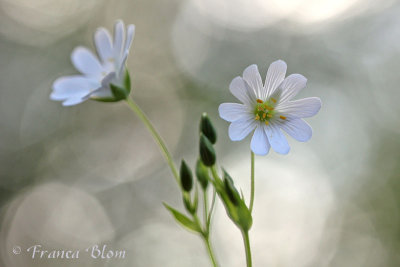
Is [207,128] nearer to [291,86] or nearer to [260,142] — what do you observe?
[260,142]

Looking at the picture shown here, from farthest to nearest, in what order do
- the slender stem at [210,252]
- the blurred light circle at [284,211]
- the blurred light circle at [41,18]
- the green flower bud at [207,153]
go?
the blurred light circle at [41,18] < the blurred light circle at [284,211] < the green flower bud at [207,153] < the slender stem at [210,252]

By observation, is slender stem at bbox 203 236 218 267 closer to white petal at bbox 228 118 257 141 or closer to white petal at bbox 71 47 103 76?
white petal at bbox 228 118 257 141

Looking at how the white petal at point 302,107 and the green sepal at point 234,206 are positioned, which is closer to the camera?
the green sepal at point 234,206

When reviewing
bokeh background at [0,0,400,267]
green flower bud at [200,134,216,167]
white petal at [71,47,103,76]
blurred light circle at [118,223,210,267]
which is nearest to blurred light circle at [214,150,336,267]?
bokeh background at [0,0,400,267]

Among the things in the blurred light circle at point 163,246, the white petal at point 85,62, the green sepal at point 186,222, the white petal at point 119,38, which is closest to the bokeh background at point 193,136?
the blurred light circle at point 163,246

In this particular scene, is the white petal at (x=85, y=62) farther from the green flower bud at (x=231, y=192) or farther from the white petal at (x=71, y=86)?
the green flower bud at (x=231, y=192)

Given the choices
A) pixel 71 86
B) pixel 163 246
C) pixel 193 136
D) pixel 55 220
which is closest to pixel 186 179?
pixel 71 86

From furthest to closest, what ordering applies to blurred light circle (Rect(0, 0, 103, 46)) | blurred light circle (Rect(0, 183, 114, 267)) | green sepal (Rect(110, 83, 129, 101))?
blurred light circle (Rect(0, 0, 103, 46)), blurred light circle (Rect(0, 183, 114, 267)), green sepal (Rect(110, 83, 129, 101))
